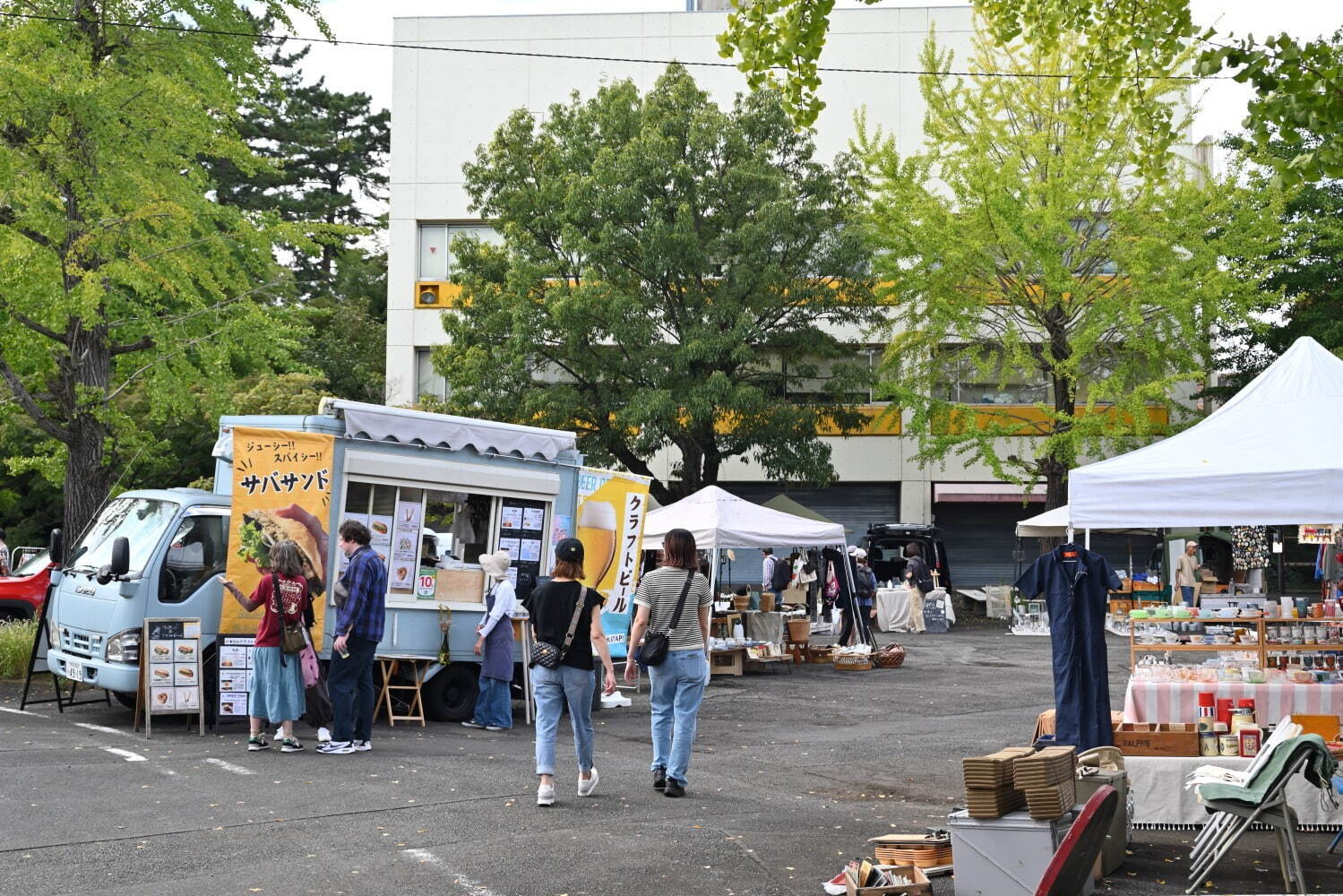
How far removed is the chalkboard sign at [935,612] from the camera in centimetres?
2956

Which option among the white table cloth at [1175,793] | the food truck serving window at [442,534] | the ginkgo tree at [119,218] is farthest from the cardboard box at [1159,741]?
the ginkgo tree at [119,218]

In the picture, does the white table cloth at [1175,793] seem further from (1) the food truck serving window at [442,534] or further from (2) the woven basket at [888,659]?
(2) the woven basket at [888,659]

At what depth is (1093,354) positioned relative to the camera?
101 feet

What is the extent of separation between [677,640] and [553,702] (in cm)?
92

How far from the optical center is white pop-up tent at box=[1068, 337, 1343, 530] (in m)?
8.52

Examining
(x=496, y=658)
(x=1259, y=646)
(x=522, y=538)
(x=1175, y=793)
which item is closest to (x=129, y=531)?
(x=496, y=658)

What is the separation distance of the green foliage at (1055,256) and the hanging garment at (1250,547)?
12.0ft

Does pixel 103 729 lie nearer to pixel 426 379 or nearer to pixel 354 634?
pixel 354 634

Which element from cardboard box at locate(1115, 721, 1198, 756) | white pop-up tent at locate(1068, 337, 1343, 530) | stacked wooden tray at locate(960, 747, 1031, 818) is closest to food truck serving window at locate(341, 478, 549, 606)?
white pop-up tent at locate(1068, 337, 1343, 530)

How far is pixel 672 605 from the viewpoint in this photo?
30.3ft

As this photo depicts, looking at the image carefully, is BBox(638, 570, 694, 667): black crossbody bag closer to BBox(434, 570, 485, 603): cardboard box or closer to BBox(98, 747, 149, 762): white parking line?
BBox(98, 747, 149, 762): white parking line

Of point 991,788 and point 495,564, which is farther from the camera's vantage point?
point 495,564

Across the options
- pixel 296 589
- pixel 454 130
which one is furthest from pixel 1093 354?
pixel 296 589

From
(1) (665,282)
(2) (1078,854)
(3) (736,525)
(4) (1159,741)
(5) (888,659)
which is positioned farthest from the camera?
(1) (665,282)
